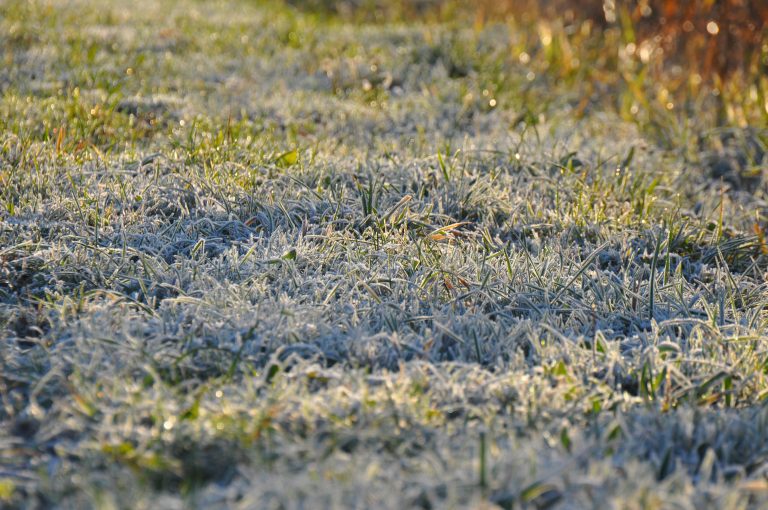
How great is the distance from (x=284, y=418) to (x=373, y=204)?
55.8 inches

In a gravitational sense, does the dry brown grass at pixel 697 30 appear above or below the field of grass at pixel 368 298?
above

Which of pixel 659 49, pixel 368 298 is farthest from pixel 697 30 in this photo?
pixel 368 298

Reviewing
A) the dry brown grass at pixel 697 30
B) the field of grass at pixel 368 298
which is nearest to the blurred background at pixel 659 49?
the dry brown grass at pixel 697 30

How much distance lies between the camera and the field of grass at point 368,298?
173 centimetres

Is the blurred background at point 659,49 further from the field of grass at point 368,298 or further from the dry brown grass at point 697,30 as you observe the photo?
the field of grass at point 368,298

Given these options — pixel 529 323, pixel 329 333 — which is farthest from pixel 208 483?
pixel 529 323

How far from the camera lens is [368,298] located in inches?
99.1

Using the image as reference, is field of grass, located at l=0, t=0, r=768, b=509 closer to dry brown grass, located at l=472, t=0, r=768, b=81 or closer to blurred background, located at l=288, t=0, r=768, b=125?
blurred background, located at l=288, t=0, r=768, b=125

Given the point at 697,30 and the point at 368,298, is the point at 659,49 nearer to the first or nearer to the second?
the point at 697,30

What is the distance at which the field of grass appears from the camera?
1726 mm

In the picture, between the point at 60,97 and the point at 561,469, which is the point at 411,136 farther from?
the point at 561,469

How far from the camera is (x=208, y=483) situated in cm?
171

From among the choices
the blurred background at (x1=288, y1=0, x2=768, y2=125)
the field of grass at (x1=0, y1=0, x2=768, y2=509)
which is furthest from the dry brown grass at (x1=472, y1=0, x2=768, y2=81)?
the field of grass at (x1=0, y1=0, x2=768, y2=509)

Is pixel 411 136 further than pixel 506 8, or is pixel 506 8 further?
pixel 506 8
